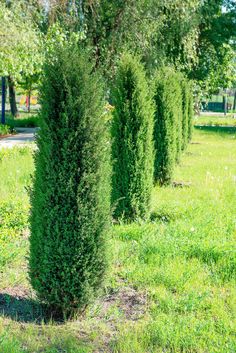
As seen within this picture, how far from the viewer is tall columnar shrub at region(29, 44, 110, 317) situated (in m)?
3.13

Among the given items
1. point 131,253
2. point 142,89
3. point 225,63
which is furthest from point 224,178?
point 225,63

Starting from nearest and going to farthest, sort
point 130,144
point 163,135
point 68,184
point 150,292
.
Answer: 1. point 68,184
2. point 150,292
3. point 130,144
4. point 163,135

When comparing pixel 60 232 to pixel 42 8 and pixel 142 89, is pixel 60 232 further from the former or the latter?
pixel 42 8

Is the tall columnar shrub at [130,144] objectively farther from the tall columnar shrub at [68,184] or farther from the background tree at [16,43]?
the background tree at [16,43]

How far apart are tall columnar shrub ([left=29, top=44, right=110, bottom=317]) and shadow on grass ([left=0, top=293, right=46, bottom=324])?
143mm

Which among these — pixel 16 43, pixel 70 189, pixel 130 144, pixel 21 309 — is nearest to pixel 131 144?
pixel 130 144

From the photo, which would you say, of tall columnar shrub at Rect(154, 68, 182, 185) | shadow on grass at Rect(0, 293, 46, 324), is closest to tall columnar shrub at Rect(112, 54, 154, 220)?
shadow on grass at Rect(0, 293, 46, 324)

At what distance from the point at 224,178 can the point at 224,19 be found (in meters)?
16.9

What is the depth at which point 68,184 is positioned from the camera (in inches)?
122

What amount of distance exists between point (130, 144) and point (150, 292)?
2602 mm

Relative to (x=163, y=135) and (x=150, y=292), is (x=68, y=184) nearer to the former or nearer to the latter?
(x=150, y=292)

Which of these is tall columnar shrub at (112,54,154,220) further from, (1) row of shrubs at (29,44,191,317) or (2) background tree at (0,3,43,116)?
(2) background tree at (0,3,43,116)

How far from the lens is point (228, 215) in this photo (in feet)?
19.9

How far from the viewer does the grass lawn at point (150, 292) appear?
2.92 meters
